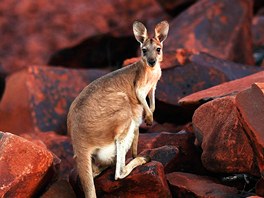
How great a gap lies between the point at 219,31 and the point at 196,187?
194 inches

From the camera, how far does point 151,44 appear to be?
6.48m

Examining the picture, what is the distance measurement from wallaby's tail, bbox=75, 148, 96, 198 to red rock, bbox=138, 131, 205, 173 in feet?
3.13

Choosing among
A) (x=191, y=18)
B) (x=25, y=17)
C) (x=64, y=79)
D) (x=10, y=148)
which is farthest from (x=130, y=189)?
(x=25, y=17)

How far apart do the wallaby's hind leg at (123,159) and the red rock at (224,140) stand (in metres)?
0.55

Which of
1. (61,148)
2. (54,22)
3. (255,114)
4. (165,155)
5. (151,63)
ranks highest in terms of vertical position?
(151,63)

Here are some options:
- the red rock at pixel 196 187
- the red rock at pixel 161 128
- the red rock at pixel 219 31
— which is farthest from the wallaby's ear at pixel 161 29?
the red rock at pixel 219 31

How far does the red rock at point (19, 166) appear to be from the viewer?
5.83 m

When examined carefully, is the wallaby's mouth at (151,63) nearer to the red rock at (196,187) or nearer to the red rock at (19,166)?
the red rock at (196,187)

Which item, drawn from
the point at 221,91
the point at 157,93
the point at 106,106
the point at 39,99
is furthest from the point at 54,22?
the point at 106,106

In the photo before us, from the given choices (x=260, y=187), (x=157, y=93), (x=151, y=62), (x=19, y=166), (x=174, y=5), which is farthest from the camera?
(x=174, y=5)

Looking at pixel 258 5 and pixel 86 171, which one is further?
pixel 258 5

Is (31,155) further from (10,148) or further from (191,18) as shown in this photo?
(191,18)

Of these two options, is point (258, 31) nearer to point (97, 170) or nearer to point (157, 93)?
point (157, 93)

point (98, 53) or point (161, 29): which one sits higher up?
point (161, 29)
